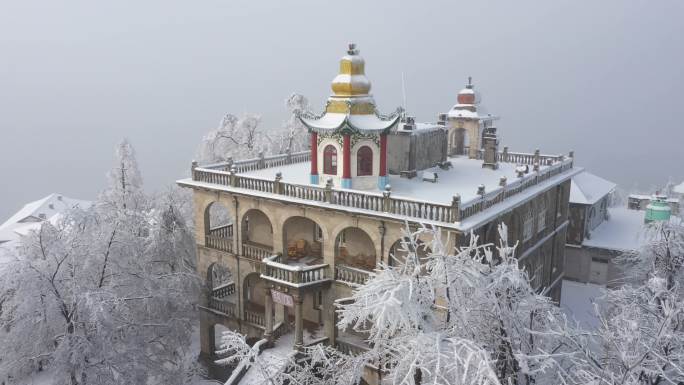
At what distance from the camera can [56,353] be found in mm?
22062

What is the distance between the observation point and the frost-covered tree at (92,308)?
22.8m

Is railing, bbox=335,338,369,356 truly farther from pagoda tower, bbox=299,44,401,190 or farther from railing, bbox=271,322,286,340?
pagoda tower, bbox=299,44,401,190

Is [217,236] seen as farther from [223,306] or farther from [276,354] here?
[276,354]

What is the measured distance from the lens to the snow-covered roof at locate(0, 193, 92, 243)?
55.3 metres

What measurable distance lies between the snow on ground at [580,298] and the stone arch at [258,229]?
21.7 metres

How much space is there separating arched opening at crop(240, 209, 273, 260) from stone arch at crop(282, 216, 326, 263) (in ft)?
4.12

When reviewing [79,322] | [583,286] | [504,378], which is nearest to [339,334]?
[79,322]

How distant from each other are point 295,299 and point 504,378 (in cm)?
1226

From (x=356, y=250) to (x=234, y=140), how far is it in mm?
34055

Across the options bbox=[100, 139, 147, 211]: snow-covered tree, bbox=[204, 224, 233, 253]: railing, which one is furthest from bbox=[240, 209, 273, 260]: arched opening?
bbox=[100, 139, 147, 211]: snow-covered tree

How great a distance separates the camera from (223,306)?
104ft

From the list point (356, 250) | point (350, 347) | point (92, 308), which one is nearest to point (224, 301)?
point (356, 250)

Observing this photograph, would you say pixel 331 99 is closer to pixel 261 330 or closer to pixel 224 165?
pixel 224 165


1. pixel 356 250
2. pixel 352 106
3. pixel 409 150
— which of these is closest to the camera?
pixel 356 250
